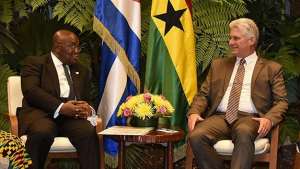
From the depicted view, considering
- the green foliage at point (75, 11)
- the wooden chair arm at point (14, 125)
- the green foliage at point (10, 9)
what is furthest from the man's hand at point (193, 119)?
the green foliage at point (10, 9)

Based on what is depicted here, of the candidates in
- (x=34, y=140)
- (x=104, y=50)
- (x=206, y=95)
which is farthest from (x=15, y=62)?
(x=206, y=95)

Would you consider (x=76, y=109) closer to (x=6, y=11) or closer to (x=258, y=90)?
(x=258, y=90)

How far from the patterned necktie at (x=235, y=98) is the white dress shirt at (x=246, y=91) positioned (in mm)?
31

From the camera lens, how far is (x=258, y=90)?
409 centimetres

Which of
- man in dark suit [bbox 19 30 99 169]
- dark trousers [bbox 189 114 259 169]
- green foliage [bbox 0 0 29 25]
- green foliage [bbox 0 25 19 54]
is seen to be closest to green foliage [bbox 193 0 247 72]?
dark trousers [bbox 189 114 259 169]

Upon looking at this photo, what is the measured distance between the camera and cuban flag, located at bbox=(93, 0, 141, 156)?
15.1 ft

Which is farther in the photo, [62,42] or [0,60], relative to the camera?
[0,60]

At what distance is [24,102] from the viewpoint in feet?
13.7

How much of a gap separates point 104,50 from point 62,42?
567 mm

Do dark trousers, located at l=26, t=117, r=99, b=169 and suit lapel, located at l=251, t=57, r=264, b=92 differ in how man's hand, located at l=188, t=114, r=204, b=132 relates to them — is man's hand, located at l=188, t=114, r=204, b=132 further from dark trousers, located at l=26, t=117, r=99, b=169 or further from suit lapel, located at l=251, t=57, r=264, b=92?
dark trousers, located at l=26, t=117, r=99, b=169

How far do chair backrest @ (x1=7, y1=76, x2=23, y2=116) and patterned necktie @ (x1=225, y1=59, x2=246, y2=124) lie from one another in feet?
5.39

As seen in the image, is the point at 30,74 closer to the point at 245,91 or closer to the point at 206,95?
the point at 206,95

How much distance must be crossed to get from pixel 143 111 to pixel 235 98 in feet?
2.47

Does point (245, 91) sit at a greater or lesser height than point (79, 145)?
greater
